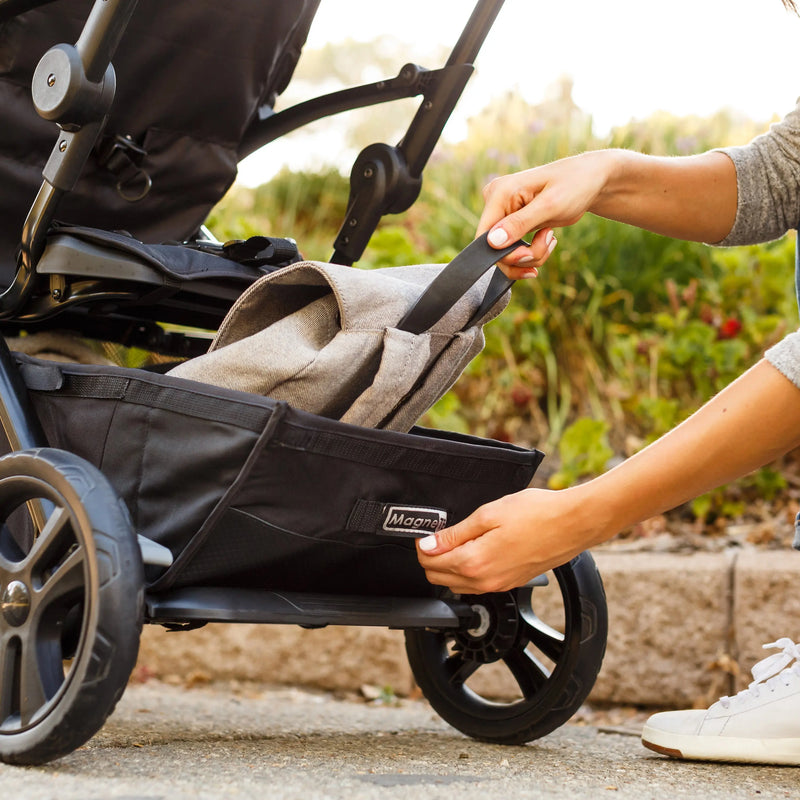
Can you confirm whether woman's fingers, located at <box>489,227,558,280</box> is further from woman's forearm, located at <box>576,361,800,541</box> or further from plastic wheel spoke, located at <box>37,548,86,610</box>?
plastic wheel spoke, located at <box>37,548,86,610</box>

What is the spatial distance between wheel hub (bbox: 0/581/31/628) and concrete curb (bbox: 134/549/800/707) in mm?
1190

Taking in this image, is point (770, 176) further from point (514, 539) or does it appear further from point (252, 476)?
point (252, 476)

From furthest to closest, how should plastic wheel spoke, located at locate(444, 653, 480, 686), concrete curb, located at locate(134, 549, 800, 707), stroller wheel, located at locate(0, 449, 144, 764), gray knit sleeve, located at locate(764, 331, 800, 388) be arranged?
concrete curb, located at locate(134, 549, 800, 707) < plastic wheel spoke, located at locate(444, 653, 480, 686) < gray knit sleeve, located at locate(764, 331, 800, 388) < stroller wheel, located at locate(0, 449, 144, 764)

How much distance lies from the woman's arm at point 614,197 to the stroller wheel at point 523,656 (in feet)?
1.47

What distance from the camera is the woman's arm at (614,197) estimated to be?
3.93 feet

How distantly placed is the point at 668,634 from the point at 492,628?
28.0 inches

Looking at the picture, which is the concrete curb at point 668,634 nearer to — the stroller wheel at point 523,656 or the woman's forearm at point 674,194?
the stroller wheel at point 523,656

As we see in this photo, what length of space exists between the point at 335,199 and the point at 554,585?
253 cm

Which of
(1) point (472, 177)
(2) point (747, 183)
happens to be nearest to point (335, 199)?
(1) point (472, 177)

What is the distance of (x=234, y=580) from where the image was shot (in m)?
1.10

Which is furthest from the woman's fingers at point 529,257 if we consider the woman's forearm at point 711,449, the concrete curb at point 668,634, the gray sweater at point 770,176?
the concrete curb at point 668,634

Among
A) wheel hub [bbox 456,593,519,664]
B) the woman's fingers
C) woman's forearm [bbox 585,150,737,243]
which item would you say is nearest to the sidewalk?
wheel hub [bbox 456,593,519,664]

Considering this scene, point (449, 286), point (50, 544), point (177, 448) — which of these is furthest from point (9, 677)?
point (449, 286)

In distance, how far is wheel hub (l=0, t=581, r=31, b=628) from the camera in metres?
1.04
